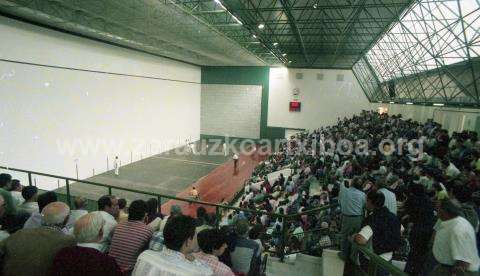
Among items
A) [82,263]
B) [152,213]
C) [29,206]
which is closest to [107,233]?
[82,263]

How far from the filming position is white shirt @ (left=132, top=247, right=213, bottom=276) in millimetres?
1668

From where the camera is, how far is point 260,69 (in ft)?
83.9

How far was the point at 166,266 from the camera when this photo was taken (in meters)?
1.69

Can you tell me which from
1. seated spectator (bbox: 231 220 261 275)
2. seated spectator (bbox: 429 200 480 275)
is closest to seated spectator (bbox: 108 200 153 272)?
seated spectator (bbox: 231 220 261 275)

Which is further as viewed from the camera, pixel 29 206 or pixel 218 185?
pixel 218 185

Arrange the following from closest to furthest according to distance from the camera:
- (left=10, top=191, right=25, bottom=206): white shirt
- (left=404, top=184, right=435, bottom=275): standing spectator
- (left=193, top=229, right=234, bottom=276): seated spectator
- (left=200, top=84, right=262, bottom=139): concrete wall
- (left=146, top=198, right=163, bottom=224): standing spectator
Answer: (left=193, top=229, right=234, bottom=276): seated spectator < (left=404, top=184, right=435, bottom=275): standing spectator < (left=146, top=198, right=163, bottom=224): standing spectator < (left=10, top=191, right=25, bottom=206): white shirt < (left=200, top=84, right=262, bottom=139): concrete wall

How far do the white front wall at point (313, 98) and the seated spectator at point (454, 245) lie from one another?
22.5 meters

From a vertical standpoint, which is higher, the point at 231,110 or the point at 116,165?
the point at 231,110

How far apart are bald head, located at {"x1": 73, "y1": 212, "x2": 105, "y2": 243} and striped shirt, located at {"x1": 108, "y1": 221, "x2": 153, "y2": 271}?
0.61ft

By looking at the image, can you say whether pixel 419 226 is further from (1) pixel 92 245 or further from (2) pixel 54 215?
(2) pixel 54 215

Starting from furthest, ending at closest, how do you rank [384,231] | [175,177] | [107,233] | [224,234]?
[175,177], [384,231], [107,233], [224,234]

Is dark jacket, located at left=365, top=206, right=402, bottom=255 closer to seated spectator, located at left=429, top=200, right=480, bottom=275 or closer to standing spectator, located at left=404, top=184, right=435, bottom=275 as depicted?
seated spectator, located at left=429, top=200, right=480, bottom=275

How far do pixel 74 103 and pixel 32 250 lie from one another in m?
13.3

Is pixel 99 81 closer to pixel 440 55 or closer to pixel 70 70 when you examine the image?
pixel 70 70
